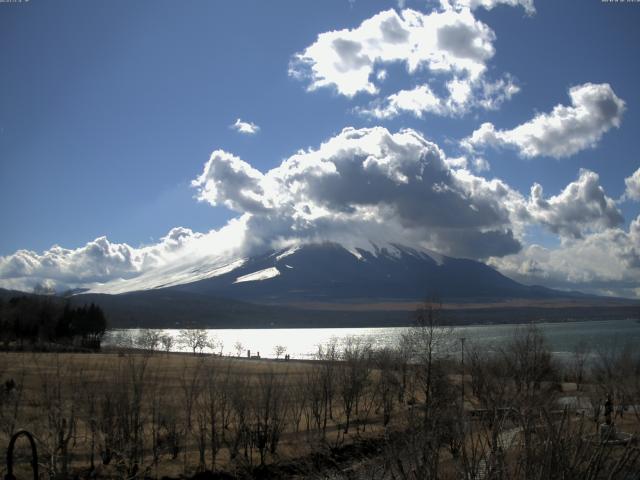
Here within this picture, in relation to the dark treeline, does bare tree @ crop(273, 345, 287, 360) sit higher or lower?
lower

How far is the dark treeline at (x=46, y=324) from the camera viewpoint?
106588mm

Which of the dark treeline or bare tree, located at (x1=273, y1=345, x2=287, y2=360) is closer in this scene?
the dark treeline

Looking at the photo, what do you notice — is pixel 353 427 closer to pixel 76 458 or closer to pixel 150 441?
pixel 150 441

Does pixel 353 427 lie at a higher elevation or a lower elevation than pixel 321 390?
lower

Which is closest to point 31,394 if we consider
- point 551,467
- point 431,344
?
point 431,344

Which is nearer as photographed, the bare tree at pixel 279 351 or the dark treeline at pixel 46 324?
the dark treeline at pixel 46 324

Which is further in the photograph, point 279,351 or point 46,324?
point 279,351

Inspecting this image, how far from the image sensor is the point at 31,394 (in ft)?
155

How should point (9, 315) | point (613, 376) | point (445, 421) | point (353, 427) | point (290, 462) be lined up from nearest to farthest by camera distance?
point (445, 421) < point (290, 462) < point (353, 427) < point (613, 376) < point (9, 315)

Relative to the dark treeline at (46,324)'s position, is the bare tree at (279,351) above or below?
below

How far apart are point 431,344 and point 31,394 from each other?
33117 mm

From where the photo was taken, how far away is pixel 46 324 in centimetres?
11369

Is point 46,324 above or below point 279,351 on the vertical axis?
above

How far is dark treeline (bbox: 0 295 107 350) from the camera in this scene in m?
107
